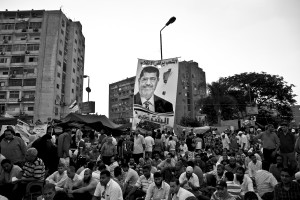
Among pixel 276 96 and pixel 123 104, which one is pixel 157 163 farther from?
pixel 123 104

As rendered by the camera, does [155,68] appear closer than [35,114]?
Yes

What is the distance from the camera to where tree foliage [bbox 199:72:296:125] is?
5145cm

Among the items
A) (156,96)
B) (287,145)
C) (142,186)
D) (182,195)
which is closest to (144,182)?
(142,186)

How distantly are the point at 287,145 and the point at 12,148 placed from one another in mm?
9225

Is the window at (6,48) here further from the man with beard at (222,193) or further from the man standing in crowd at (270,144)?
the man with beard at (222,193)

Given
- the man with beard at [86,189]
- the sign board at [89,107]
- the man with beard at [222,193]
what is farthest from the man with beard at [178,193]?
the sign board at [89,107]

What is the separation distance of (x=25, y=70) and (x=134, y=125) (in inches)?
1834

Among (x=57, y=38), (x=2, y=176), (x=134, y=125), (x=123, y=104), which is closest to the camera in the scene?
(x=2, y=176)

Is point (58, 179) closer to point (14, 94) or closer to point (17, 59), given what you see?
point (14, 94)

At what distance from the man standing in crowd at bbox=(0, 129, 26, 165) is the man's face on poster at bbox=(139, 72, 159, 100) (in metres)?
6.16

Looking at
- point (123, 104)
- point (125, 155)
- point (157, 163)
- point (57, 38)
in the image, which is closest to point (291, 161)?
point (157, 163)

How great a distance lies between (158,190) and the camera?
598 cm

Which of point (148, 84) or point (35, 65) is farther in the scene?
point (35, 65)

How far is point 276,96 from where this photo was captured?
5662 cm
